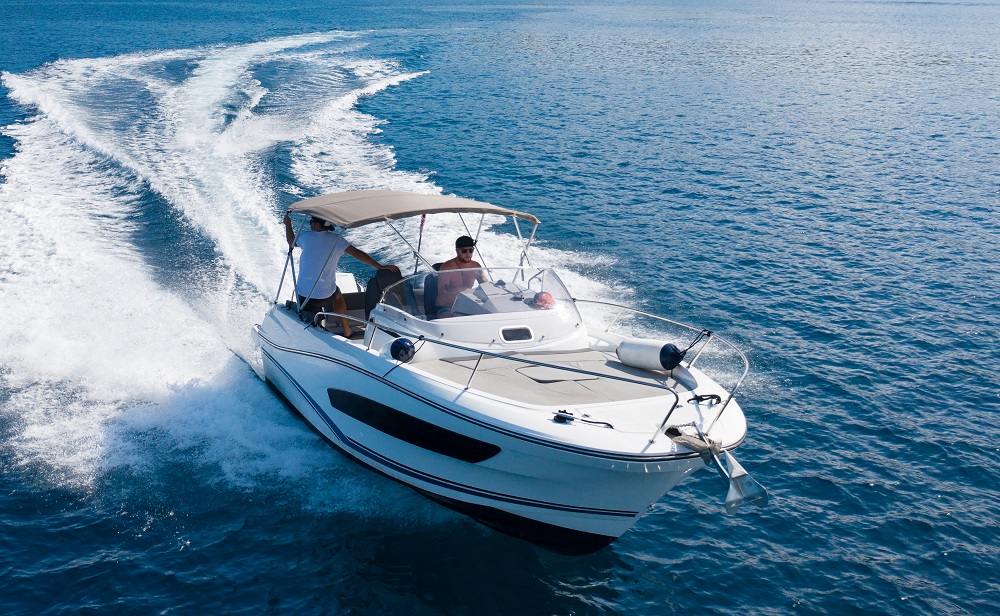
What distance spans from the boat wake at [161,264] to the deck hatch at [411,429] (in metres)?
0.93

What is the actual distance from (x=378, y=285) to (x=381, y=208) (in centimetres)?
99

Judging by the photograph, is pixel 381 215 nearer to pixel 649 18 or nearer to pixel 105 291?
pixel 105 291

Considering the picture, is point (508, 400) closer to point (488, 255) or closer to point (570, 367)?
point (570, 367)

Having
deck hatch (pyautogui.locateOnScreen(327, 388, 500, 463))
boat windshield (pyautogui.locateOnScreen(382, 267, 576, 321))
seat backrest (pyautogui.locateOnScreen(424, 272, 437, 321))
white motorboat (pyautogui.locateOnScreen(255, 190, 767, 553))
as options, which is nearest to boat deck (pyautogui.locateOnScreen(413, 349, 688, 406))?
white motorboat (pyautogui.locateOnScreen(255, 190, 767, 553))

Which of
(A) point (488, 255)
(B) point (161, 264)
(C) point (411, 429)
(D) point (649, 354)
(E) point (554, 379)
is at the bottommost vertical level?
(B) point (161, 264)

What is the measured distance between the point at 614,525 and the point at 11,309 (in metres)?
10.2

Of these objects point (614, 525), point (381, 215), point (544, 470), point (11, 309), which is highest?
point (381, 215)

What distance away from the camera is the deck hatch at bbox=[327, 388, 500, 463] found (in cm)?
839

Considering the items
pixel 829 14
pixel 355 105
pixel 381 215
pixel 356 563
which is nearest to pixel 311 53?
pixel 355 105

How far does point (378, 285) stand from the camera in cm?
1074

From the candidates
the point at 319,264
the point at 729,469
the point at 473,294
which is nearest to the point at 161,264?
the point at 319,264

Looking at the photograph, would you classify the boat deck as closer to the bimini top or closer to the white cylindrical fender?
the white cylindrical fender

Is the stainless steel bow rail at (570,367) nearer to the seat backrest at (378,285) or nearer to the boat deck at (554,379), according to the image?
the boat deck at (554,379)

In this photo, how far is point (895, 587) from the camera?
8867mm
